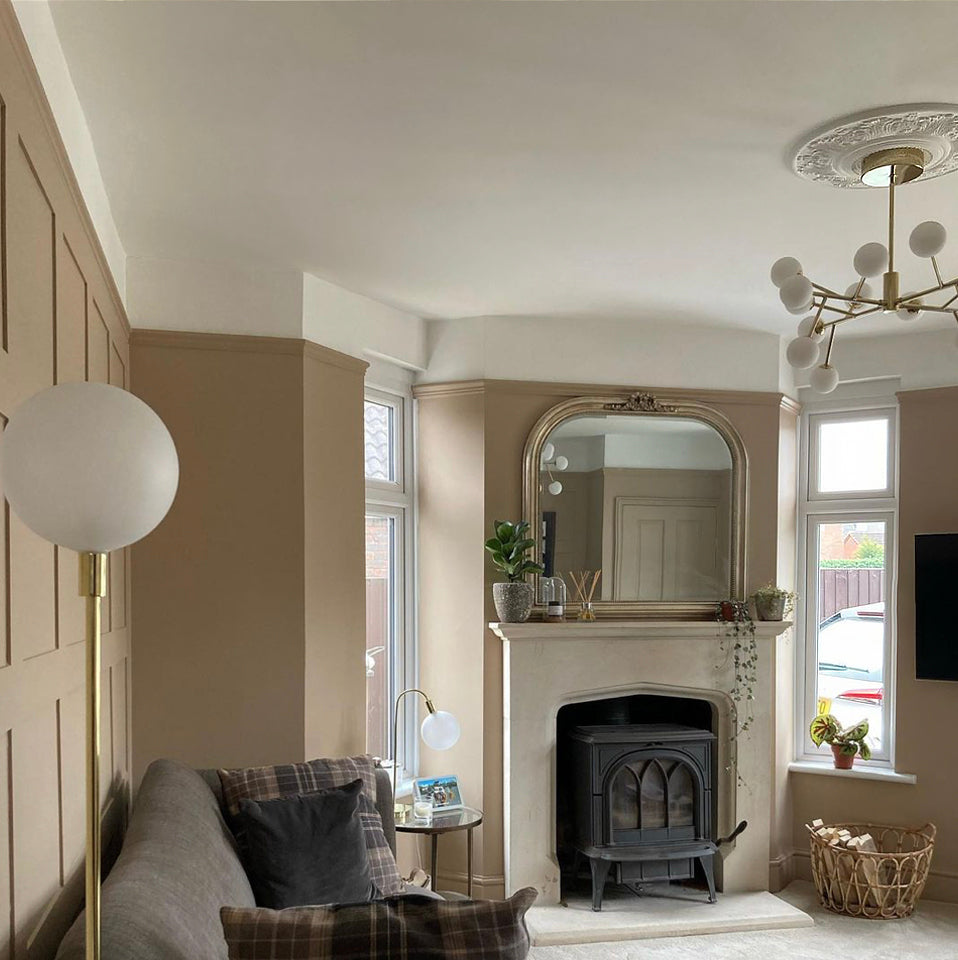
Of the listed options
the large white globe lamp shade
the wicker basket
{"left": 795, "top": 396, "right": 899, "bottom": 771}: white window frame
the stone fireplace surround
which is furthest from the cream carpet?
the large white globe lamp shade

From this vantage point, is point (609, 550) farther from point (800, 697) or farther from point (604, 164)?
point (604, 164)

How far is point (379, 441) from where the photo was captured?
16.0 feet

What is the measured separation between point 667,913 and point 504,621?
5.05ft

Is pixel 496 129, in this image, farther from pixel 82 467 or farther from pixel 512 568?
pixel 512 568

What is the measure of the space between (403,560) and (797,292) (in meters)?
2.85

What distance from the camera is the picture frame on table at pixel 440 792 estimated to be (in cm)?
441

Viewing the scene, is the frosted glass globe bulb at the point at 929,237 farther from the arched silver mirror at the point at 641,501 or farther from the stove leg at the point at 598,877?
the stove leg at the point at 598,877

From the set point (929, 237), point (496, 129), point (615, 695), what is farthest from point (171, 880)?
point (615, 695)

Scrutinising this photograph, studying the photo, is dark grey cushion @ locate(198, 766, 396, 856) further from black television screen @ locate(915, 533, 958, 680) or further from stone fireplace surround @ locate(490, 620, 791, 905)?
black television screen @ locate(915, 533, 958, 680)

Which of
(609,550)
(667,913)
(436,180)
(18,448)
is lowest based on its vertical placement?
(667,913)

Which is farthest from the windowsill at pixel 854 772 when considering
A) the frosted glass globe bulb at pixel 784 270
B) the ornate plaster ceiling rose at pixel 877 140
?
the frosted glass globe bulb at pixel 784 270

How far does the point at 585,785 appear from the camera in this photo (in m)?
4.63

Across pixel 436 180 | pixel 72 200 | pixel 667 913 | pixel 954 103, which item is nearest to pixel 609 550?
pixel 667 913

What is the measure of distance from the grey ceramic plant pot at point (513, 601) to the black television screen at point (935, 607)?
198cm
